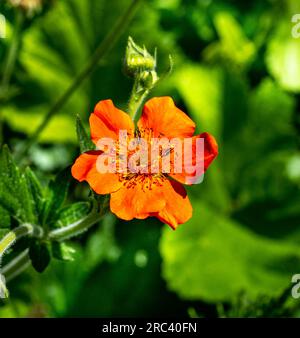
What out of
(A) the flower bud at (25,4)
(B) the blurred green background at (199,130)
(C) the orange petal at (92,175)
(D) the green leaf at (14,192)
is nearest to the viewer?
(C) the orange petal at (92,175)

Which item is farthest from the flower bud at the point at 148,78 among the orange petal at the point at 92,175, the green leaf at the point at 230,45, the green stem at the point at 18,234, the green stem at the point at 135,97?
the green leaf at the point at 230,45

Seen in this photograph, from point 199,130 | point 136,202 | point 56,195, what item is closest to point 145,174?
point 136,202

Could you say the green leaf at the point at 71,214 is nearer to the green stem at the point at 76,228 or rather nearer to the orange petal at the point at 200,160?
the green stem at the point at 76,228

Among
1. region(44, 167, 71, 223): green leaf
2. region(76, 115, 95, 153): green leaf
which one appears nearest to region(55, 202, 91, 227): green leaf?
region(44, 167, 71, 223): green leaf

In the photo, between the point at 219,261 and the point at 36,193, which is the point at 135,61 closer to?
the point at 36,193

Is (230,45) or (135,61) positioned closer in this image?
(135,61)
